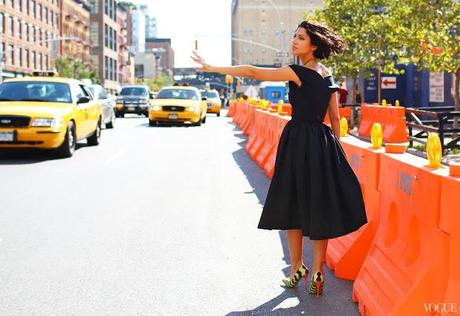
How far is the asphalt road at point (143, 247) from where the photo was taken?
15.5ft

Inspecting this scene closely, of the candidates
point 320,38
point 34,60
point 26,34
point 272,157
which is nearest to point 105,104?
point 272,157

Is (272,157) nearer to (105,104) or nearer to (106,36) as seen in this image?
(105,104)

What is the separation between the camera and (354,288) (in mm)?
4711

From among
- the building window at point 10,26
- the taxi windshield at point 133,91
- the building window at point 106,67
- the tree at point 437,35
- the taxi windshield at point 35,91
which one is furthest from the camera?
the building window at point 106,67

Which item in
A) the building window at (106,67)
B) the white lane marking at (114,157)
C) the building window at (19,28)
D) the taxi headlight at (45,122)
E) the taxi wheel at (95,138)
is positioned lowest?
the white lane marking at (114,157)

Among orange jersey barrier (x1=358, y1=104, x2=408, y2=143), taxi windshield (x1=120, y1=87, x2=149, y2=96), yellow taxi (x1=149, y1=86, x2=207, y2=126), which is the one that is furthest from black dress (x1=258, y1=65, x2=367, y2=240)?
taxi windshield (x1=120, y1=87, x2=149, y2=96)

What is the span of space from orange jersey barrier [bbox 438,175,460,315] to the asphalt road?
1.09m

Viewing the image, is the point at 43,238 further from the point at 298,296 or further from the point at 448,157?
the point at 448,157

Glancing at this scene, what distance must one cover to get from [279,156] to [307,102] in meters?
0.44

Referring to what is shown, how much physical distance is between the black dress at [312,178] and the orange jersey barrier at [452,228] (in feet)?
3.81

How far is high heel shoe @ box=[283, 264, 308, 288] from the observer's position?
4.94 metres

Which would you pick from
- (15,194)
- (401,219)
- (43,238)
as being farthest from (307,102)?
(15,194)

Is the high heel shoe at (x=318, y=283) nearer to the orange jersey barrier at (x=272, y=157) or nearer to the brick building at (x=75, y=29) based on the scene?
the orange jersey barrier at (x=272, y=157)

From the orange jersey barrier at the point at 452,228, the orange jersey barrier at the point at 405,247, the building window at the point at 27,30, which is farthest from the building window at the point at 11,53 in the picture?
the orange jersey barrier at the point at 452,228
